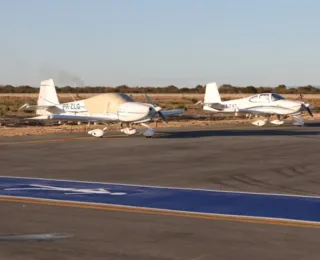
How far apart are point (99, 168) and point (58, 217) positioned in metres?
7.80

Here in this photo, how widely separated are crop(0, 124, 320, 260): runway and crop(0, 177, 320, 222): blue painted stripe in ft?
2.75

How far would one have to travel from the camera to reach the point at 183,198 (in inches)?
518

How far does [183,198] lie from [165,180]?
2955mm

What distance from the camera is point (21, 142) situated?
27797mm

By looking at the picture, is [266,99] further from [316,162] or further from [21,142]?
[316,162]

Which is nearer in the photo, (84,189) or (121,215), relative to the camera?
(121,215)

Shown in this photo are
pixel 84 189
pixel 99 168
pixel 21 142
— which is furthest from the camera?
pixel 21 142

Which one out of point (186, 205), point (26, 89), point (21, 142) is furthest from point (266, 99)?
point (26, 89)

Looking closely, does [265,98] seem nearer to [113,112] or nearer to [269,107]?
[269,107]

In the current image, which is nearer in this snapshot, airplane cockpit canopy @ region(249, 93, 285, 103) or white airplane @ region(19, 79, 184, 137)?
white airplane @ region(19, 79, 184, 137)

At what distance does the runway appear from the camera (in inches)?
338

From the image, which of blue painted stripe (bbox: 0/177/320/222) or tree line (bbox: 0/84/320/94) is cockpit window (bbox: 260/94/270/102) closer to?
blue painted stripe (bbox: 0/177/320/222)

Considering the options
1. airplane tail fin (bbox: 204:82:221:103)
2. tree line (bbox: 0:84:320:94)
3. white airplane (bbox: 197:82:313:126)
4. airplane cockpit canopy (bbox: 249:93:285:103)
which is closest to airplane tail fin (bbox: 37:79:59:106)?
white airplane (bbox: 197:82:313:126)

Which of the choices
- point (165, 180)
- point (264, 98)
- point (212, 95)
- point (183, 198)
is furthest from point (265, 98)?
point (183, 198)
